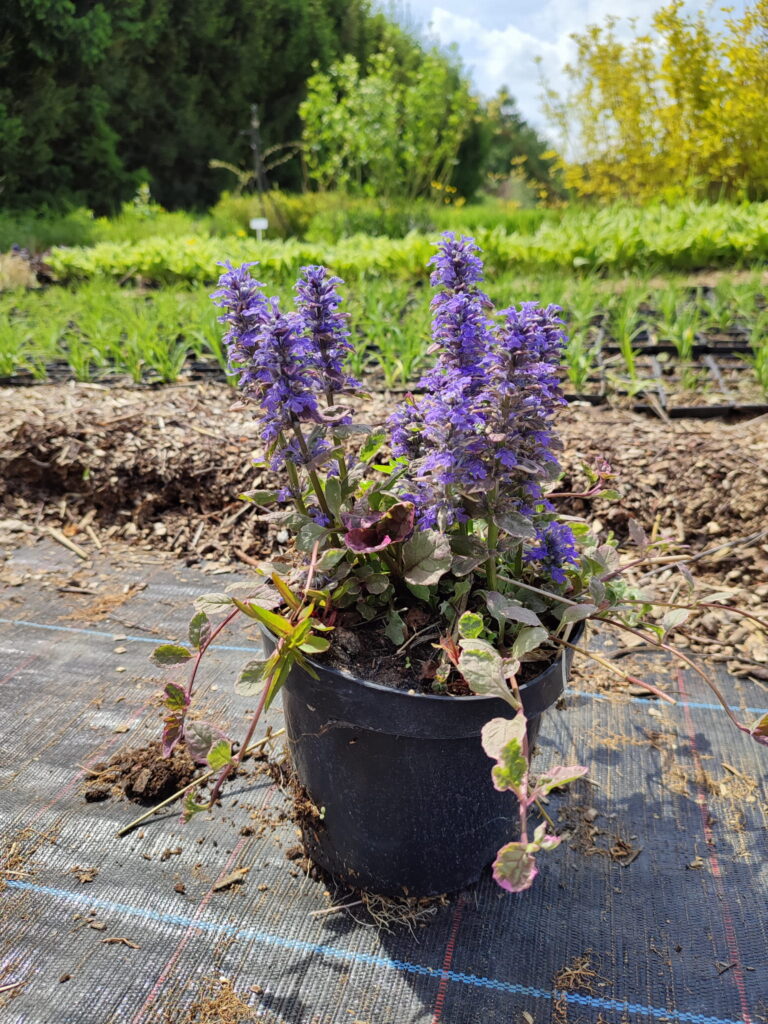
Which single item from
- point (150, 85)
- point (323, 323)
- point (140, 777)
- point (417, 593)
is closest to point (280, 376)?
point (323, 323)

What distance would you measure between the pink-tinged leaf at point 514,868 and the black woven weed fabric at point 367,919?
1.43 feet

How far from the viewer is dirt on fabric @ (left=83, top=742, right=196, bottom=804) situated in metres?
1.52

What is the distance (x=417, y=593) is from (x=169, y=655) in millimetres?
418

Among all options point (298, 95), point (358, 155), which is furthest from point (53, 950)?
point (298, 95)

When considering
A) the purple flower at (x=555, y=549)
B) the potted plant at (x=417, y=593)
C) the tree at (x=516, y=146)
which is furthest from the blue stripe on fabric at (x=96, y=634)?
the tree at (x=516, y=146)

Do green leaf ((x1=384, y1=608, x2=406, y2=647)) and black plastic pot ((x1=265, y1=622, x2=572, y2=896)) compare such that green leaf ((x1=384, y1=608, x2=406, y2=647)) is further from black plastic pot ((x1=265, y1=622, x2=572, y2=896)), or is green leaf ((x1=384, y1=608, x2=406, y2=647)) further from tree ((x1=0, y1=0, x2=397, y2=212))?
tree ((x1=0, y1=0, x2=397, y2=212))

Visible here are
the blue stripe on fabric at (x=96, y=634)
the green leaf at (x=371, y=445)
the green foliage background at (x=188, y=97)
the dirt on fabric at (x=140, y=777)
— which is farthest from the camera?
the green foliage background at (x=188, y=97)

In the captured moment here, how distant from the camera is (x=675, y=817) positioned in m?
1.52

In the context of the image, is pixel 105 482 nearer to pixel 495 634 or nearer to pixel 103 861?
pixel 103 861

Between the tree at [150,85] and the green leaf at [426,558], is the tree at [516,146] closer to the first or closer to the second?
the tree at [150,85]

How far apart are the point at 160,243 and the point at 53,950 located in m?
6.24

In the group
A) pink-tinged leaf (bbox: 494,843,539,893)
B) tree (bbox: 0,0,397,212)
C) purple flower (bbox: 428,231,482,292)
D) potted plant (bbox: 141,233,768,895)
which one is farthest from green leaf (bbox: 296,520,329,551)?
tree (bbox: 0,0,397,212)

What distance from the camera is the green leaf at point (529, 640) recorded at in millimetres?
1115

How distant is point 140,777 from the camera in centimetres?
153
